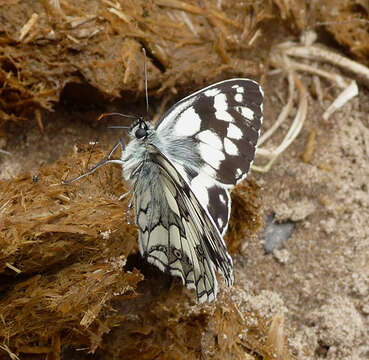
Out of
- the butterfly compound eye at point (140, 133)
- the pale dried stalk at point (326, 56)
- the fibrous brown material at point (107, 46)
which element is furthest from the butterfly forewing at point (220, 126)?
the pale dried stalk at point (326, 56)

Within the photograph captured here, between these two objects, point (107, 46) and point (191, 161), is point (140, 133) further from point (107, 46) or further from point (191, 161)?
point (107, 46)

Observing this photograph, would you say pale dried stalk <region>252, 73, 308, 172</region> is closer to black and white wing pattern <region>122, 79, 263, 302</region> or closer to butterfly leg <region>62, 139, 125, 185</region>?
black and white wing pattern <region>122, 79, 263, 302</region>

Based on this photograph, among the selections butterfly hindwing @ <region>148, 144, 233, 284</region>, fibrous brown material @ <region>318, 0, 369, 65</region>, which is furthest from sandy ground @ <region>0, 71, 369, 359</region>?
butterfly hindwing @ <region>148, 144, 233, 284</region>

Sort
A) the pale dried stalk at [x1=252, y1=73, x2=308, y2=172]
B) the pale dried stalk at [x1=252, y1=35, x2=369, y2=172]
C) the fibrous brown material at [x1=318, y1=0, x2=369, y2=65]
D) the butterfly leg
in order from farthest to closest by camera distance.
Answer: the fibrous brown material at [x1=318, y1=0, x2=369, y2=65]
the pale dried stalk at [x1=252, y1=35, x2=369, y2=172]
the pale dried stalk at [x1=252, y1=73, x2=308, y2=172]
the butterfly leg

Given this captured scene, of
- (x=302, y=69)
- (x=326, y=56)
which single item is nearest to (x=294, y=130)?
(x=302, y=69)

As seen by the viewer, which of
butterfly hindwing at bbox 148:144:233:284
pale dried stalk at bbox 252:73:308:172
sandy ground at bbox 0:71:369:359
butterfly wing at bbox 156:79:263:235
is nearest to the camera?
butterfly hindwing at bbox 148:144:233:284

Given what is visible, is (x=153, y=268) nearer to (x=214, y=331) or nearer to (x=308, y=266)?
(x=214, y=331)
